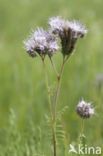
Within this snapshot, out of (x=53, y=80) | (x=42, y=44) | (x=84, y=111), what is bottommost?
(x=84, y=111)

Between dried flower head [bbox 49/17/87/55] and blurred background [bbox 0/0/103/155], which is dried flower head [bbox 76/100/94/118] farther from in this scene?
blurred background [bbox 0/0/103/155]

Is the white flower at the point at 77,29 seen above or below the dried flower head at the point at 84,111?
above

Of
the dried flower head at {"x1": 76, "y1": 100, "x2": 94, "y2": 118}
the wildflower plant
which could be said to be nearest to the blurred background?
the dried flower head at {"x1": 76, "y1": 100, "x2": 94, "y2": 118}

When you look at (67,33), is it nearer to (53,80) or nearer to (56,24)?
(56,24)

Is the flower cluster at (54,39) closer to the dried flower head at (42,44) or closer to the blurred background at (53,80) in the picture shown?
the dried flower head at (42,44)

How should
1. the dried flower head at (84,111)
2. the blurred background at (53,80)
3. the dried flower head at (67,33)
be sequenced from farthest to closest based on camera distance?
the blurred background at (53,80), the dried flower head at (84,111), the dried flower head at (67,33)

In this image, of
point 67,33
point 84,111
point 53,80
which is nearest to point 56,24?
point 67,33

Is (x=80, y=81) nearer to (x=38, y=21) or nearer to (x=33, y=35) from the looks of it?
(x=33, y=35)

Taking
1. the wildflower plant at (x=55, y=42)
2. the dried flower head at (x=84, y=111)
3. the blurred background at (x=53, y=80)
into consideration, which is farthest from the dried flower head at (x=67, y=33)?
the blurred background at (x=53, y=80)

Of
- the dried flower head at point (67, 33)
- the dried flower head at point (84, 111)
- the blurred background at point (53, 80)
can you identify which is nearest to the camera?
the dried flower head at point (67, 33)
